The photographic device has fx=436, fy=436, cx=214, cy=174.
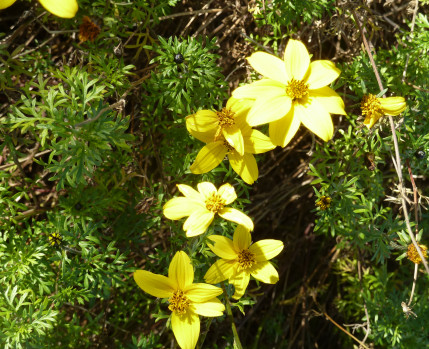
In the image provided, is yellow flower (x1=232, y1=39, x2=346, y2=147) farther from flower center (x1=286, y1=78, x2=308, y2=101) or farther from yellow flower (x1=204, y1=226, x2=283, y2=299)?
yellow flower (x1=204, y1=226, x2=283, y2=299)

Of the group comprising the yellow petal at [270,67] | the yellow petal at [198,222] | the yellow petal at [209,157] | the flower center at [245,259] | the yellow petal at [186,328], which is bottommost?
the yellow petal at [186,328]

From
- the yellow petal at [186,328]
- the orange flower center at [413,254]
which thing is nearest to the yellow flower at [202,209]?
the yellow petal at [186,328]

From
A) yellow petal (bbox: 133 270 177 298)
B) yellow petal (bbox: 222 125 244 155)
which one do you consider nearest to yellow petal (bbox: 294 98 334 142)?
yellow petal (bbox: 222 125 244 155)

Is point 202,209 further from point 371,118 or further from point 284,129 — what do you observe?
point 371,118

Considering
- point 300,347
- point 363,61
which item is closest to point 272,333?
point 300,347

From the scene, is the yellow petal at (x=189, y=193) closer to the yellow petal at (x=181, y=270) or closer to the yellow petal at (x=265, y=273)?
the yellow petal at (x=181, y=270)

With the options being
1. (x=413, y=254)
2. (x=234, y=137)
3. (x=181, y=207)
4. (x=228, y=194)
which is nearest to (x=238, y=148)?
(x=234, y=137)

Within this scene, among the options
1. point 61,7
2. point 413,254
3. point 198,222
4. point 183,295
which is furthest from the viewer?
point 413,254
